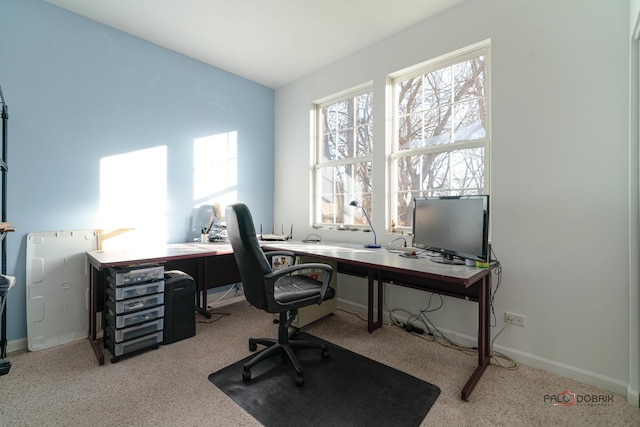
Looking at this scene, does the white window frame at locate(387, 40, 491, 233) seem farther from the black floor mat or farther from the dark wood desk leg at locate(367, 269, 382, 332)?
the black floor mat

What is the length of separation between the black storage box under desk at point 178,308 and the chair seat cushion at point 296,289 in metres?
0.86

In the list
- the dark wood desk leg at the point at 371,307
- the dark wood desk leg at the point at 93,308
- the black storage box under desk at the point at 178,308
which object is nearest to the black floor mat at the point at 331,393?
the dark wood desk leg at the point at 371,307

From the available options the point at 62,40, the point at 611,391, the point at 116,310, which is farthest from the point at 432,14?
the point at 116,310

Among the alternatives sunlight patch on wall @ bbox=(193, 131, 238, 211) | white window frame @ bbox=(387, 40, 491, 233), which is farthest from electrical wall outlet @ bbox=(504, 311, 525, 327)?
sunlight patch on wall @ bbox=(193, 131, 238, 211)

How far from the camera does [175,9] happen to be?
8.04 ft

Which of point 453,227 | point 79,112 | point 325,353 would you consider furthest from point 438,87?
point 79,112

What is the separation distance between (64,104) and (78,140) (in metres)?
0.30

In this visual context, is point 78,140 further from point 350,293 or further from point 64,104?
point 350,293

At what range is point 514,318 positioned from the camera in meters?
2.10

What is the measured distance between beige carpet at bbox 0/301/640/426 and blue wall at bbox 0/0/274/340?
76cm

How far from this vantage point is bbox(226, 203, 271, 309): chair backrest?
1763 mm

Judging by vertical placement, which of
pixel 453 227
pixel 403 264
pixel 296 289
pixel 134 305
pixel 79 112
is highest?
pixel 79 112

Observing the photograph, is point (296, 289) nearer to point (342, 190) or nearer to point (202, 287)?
point (202, 287)

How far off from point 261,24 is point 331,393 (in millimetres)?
3050
